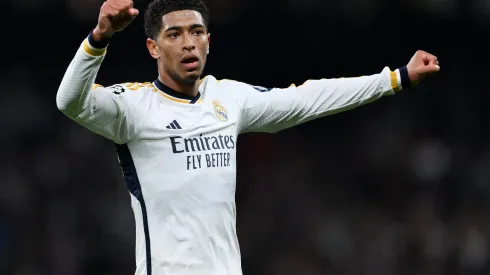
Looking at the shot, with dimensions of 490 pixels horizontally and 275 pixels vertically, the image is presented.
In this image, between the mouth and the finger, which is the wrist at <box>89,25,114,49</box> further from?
the mouth

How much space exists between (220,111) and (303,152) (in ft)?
19.6

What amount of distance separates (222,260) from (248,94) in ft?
3.17

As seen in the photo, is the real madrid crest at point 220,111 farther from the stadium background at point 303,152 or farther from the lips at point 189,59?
the stadium background at point 303,152

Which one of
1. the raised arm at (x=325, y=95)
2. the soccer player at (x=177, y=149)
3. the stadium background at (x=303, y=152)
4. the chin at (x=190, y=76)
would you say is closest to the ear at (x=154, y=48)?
the soccer player at (x=177, y=149)

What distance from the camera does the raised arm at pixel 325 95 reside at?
199 inches

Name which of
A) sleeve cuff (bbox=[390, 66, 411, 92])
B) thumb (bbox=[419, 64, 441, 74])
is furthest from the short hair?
thumb (bbox=[419, 64, 441, 74])

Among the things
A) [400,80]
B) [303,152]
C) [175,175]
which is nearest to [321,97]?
[400,80]

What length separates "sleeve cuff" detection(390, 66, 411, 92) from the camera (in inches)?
199

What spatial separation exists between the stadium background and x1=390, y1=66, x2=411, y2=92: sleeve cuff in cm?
520
